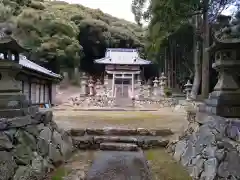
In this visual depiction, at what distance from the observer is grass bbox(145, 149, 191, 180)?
14.8 feet

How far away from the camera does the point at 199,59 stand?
17.5 meters

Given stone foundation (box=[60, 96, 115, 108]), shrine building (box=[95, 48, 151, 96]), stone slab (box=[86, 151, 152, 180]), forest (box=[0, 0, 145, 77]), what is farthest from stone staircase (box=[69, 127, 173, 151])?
shrine building (box=[95, 48, 151, 96])

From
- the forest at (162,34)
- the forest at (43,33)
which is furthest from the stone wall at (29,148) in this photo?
the forest at (43,33)

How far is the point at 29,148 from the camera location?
177 inches

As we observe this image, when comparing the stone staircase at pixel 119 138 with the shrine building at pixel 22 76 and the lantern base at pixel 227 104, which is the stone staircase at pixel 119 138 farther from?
the lantern base at pixel 227 104

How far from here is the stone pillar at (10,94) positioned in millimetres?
4598

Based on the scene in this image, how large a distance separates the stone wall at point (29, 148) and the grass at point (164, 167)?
2045 millimetres

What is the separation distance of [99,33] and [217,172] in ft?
120

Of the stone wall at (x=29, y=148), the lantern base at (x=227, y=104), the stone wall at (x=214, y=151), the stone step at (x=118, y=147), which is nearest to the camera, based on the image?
the stone wall at (x=214, y=151)

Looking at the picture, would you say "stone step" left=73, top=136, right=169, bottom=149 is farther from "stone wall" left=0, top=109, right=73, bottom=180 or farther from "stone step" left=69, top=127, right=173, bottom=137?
"stone wall" left=0, top=109, right=73, bottom=180

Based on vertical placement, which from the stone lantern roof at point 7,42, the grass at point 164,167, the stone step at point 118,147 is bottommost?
the grass at point 164,167

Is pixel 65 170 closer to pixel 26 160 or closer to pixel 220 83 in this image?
pixel 26 160

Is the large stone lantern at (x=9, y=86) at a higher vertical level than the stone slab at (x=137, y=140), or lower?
higher

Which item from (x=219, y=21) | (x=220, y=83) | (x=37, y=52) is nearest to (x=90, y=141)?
(x=220, y=83)
